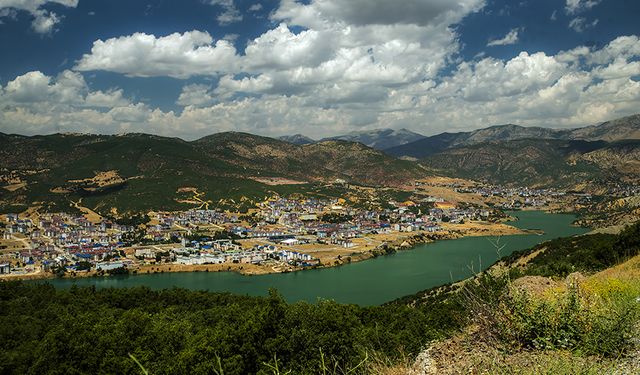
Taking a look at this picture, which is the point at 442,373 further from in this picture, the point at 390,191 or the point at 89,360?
the point at 390,191

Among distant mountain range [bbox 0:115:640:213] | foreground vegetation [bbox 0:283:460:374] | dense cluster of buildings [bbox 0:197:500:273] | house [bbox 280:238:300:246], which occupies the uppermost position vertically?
distant mountain range [bbox 0:115:640:213]

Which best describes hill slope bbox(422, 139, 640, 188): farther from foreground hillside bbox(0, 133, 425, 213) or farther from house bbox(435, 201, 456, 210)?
house bbox(435, 201, 456, 210)

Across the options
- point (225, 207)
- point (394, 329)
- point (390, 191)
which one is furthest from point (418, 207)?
point (394, 329)

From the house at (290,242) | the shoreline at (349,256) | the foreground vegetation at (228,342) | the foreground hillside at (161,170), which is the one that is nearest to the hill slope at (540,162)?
the foreground hillside at (161,170)

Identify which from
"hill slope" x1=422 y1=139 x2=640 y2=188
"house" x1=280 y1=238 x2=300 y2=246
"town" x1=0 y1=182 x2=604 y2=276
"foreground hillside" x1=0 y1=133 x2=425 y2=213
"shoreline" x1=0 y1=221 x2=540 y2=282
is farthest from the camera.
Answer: "hill slope" x1=422 y1=139 x2=640 y2=188

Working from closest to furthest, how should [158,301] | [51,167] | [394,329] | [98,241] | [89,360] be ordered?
1. [89,360]
2. [394,329]
3. [158,301]
4. [98,241]
5. [51,167]

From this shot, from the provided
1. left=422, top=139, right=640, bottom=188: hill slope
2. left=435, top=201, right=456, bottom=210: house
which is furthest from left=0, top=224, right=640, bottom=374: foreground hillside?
left=422, top=139, right=640, bottom=188: hill slope
